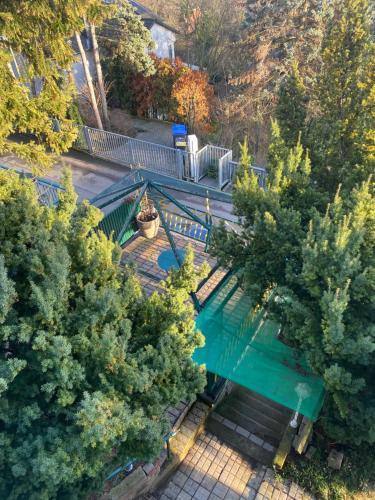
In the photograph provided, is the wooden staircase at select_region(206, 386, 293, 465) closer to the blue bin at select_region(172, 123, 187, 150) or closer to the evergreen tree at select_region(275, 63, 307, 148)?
the evergreen tree at select_region(275, 63, 307, 148)

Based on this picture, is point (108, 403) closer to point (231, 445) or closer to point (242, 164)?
point (231, 445)

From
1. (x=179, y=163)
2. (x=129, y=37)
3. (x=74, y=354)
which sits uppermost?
(x=129, y=37)

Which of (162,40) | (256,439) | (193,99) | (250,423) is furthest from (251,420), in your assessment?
(162,40)

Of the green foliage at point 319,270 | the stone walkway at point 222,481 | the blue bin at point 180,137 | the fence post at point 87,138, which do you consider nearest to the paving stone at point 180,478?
the stone walkway at point 222,481

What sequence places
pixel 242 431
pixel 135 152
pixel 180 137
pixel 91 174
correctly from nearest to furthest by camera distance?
pixel 242 431, pixel 180 137, pixel 135 152, pixel 91 174

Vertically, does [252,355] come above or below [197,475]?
above

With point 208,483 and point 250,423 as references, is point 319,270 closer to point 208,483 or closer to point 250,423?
point 250,423

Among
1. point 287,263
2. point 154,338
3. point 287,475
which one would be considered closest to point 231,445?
point 287,475
